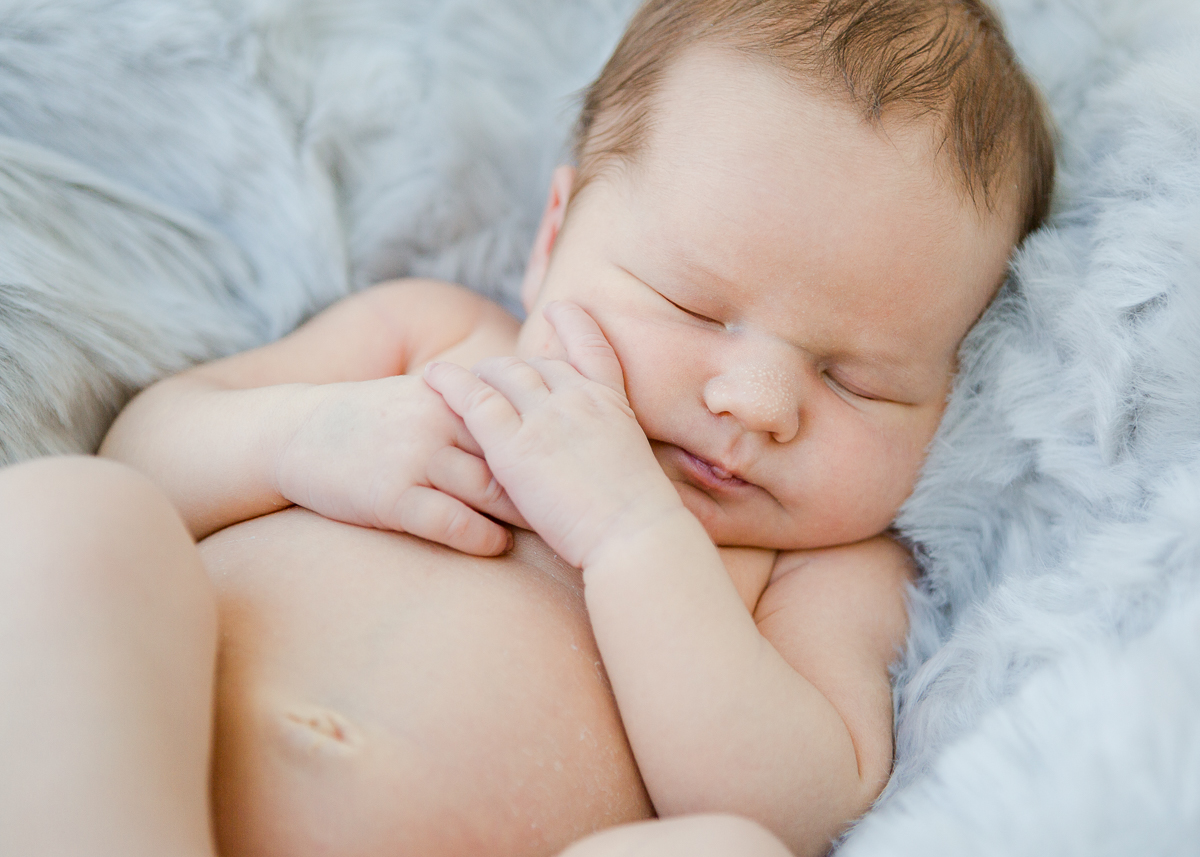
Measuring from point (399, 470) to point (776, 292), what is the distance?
0.52 meters

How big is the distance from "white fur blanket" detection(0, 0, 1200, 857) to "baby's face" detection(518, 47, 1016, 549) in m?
0.14

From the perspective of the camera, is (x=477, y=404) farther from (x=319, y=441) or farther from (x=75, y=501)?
(x=75, y=501)

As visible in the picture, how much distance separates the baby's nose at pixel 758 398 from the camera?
1.07 meters

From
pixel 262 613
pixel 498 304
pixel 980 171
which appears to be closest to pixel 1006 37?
pixel 980 171

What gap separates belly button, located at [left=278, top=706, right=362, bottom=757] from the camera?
2.85ft

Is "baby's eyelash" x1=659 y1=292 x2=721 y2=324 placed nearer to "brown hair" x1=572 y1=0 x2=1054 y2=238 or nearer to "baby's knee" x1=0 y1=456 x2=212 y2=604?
"brown hair" x1=572 y1=0 x2=1054 y2=238

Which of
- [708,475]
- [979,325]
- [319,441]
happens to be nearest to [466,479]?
[319,441]

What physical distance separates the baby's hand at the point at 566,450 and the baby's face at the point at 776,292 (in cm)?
11

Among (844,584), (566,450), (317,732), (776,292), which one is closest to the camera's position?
(317,732)

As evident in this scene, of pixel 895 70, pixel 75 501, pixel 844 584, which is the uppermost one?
pixel 895 70

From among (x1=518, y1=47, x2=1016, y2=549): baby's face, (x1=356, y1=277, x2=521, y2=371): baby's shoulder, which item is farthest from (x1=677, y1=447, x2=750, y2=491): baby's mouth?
(x1=356, y1=277, x2=521, y2=371): baby's shoulder

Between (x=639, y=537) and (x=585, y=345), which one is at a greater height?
(x=585, y=345)

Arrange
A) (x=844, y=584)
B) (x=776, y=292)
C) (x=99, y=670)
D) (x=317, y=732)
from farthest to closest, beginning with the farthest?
1. (x=844, y=584)
2. (x=776, y=292)
3. (x=317, y=732)
4. (x=99, y=670)

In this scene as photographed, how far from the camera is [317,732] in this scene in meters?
0.87
